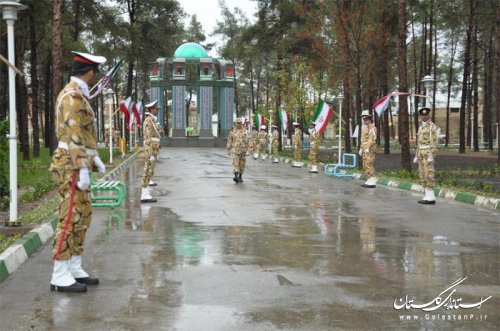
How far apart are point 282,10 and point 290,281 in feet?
132

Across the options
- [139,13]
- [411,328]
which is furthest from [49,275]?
[139,13]

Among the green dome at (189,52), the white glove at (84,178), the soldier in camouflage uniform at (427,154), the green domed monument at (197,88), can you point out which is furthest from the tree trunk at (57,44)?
the green dome at (189,52)

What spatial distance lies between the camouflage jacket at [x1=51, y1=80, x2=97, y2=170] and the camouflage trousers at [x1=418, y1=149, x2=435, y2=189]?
32.1 feet

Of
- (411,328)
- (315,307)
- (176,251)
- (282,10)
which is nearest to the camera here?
(411,328)

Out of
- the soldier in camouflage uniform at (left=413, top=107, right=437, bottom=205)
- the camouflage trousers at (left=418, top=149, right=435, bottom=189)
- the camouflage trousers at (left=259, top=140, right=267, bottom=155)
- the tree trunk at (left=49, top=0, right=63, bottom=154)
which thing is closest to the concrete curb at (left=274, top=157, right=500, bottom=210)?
the soldier in camouflage uniform at (left=413, top=107, right=437, bottom=205)

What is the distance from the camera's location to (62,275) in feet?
20.8

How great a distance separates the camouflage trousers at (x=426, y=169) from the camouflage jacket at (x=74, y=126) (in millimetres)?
9777

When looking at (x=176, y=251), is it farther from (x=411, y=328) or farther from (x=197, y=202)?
(x=197, y=202)

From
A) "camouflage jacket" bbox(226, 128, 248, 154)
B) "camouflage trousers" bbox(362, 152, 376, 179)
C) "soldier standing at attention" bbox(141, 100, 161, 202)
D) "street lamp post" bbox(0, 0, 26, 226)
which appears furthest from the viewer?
"camouflage jacket" bbox(226, 128, 248, 154)

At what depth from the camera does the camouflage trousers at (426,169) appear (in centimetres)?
1466

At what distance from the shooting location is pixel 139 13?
53.4 metres

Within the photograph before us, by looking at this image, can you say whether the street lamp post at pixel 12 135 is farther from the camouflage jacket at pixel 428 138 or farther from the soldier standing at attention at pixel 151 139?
the camouflage jacket at pixel 428 138

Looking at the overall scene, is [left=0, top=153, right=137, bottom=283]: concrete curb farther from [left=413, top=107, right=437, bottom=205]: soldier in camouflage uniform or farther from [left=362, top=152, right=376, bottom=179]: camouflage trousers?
[left=362, top=152, right=376, bottom=179]: camouflage trousers

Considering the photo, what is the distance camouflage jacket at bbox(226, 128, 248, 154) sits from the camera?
810 inches
